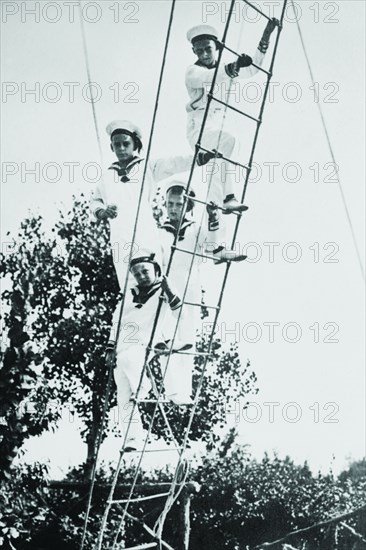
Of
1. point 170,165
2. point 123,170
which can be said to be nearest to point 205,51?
point 170,165

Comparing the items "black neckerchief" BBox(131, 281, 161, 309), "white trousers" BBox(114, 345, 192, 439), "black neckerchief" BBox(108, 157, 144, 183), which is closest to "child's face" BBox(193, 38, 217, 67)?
"black neckerchief" BBox(108, 157, 144, 183)

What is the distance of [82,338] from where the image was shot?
693 inches

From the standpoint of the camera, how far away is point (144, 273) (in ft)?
16.7

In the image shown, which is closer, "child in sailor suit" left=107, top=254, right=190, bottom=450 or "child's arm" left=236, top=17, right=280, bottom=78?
"child's arm" left=236, top=17, right=280, bottom=78

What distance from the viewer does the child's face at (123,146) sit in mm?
5492

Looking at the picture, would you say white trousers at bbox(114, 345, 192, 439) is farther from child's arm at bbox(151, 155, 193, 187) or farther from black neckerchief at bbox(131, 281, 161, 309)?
child's arm at bbox(151, 155, 193, 187)

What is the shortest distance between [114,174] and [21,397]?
7.72 ft

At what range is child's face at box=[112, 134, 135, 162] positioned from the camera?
5492 mm

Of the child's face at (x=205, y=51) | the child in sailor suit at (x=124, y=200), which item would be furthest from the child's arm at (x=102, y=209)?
the child's face at (x=205, y=51)

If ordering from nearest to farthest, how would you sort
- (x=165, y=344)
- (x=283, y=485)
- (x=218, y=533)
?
1. (x=165, y=344)
2. (x=218, y=533)
3. (x=283, y=485)

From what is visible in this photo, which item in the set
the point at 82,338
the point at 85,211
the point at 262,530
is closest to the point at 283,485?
the point at 262,530

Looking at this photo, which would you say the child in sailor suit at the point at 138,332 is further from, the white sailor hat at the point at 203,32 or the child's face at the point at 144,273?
the white sailor hat at the point at 203,32

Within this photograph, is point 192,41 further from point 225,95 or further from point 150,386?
point 150,386

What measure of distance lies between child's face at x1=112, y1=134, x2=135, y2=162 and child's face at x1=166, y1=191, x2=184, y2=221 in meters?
0.53
